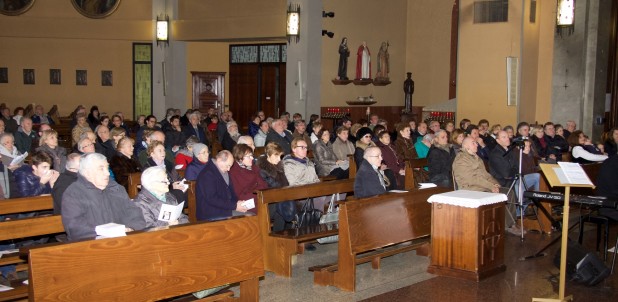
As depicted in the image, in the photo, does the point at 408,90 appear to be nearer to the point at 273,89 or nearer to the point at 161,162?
the point at 273,89

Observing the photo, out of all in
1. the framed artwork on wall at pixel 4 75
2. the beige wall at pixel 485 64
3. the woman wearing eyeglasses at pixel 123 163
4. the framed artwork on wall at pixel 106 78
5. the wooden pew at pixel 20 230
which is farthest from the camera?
the framed artwork on wall at pixel 106 78

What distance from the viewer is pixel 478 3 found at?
1844cm

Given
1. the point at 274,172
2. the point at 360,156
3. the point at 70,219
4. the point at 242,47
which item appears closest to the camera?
the point at 70,219

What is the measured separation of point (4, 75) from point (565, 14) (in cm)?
1509

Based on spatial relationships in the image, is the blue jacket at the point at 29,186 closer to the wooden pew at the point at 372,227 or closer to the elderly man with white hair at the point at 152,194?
the elderly man with white hair at the point at 152,194

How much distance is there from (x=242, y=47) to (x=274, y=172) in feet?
45.4

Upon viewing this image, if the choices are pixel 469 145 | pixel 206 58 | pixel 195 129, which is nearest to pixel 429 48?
pixel 206 58

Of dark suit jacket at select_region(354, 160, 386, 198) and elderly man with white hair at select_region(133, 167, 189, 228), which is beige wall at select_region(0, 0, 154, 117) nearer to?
dark suit jacket at select_region(354, 160, 386, 198)

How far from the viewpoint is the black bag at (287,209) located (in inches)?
316

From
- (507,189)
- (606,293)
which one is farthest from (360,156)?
(606,293)

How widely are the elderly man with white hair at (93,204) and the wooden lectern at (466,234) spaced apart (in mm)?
2943

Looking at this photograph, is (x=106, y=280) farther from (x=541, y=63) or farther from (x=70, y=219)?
(x=541, y=63)

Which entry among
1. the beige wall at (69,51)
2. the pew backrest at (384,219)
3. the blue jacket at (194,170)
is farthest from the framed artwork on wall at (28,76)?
the pew backrest at (384,219)

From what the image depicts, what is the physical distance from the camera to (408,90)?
73.6ft
